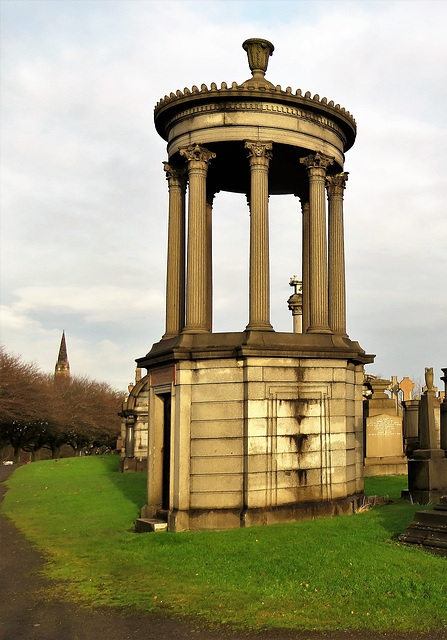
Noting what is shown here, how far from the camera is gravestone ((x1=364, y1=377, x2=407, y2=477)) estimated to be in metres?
24.6

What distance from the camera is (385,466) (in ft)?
80.9

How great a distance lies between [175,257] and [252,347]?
4243 mm

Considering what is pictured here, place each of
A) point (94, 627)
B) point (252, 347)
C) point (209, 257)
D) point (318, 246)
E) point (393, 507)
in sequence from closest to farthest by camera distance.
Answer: point (94, 627)
point (252, 347)
point (393, 507)
point (318, 246)
point (209, 257)

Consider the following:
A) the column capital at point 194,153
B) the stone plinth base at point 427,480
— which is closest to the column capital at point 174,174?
the column capital at point 194,153

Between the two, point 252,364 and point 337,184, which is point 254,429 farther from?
point 337,184

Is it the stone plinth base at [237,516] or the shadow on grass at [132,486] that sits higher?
the stone plinth base at [237,516]

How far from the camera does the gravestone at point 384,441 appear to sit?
24641mm

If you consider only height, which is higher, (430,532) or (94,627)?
(430,532)

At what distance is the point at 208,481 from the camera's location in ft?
48.6

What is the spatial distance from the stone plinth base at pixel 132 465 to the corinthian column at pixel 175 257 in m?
18.3

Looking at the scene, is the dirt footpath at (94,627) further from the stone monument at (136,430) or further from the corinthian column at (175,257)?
the stone monument at (136,430)

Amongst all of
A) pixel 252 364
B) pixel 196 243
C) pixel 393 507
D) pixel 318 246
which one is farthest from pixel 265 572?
pixel 318 246

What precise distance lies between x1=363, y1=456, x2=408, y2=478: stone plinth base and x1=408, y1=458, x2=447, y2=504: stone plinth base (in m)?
7.57

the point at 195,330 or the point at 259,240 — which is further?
the point at 259,240
